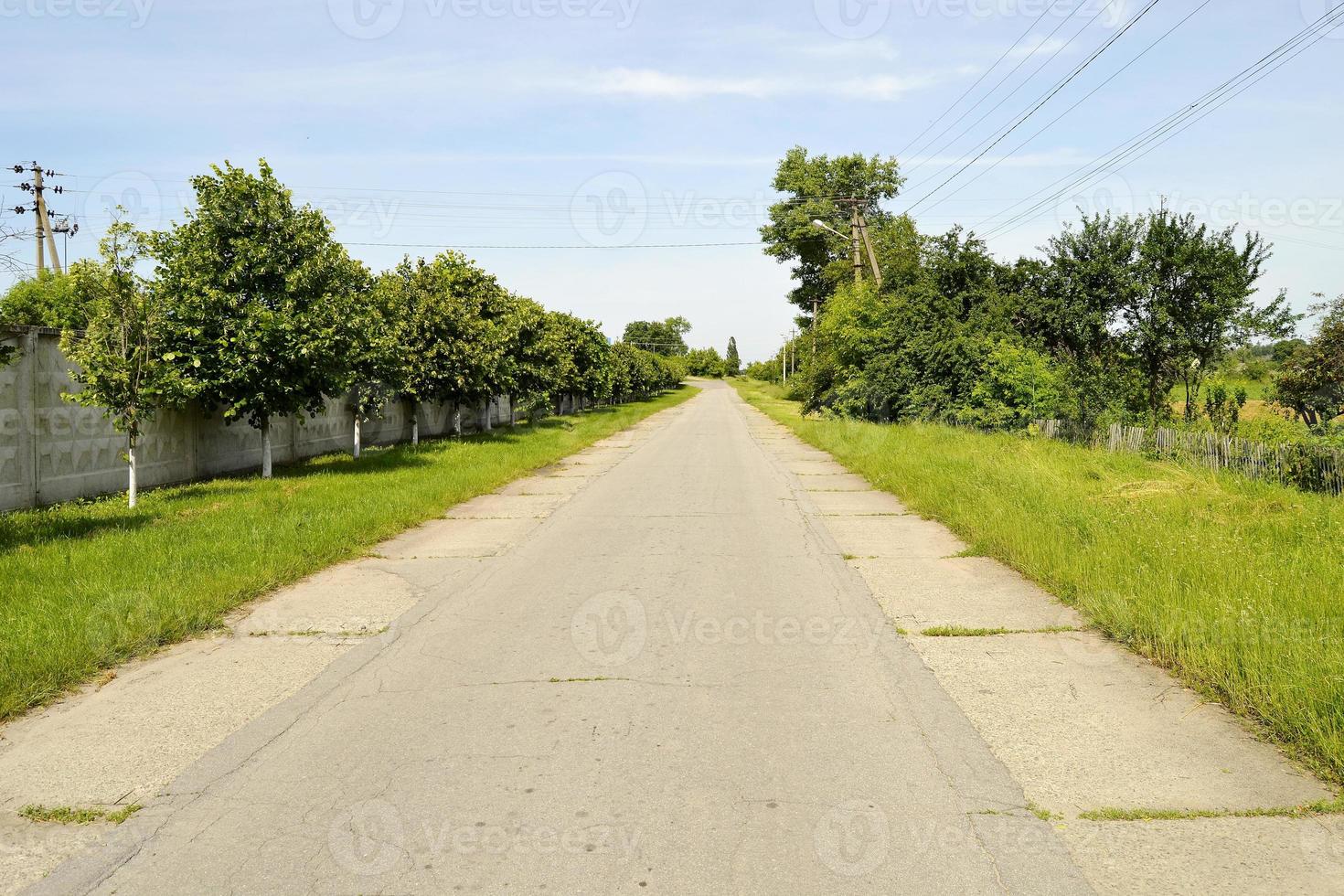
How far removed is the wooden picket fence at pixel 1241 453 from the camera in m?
11.3

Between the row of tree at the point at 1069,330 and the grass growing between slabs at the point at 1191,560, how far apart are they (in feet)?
18.9

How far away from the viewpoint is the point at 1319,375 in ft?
68.6

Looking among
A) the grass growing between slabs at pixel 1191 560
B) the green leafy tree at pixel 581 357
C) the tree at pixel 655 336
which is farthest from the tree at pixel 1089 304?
the tree at pixel 655 336

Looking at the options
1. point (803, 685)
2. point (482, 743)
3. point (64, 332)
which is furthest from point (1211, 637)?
point (64, 332)

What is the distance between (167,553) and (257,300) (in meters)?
7.82

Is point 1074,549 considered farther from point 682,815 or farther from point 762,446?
point 762,446

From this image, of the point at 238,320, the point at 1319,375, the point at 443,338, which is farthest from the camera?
the point at 443,338

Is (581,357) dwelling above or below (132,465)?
above

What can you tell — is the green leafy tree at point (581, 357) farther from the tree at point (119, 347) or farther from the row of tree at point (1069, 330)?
the tree at point (119, 347)

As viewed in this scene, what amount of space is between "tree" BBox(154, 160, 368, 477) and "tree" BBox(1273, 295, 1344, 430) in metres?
22.2

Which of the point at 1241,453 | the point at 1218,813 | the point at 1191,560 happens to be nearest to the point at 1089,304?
the point at 1241,453

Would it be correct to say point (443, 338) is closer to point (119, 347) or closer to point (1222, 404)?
point (119, 347)

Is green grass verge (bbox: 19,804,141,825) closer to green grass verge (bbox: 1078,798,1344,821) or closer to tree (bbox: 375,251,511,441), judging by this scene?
green grass verge (bbox: 1078,798,1344,821)

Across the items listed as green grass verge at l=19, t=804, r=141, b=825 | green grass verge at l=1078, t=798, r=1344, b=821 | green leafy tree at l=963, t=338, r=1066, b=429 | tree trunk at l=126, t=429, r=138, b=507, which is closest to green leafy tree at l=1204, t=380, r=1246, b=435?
green leafy tree at l=963, t=338, r=1066, b=429
